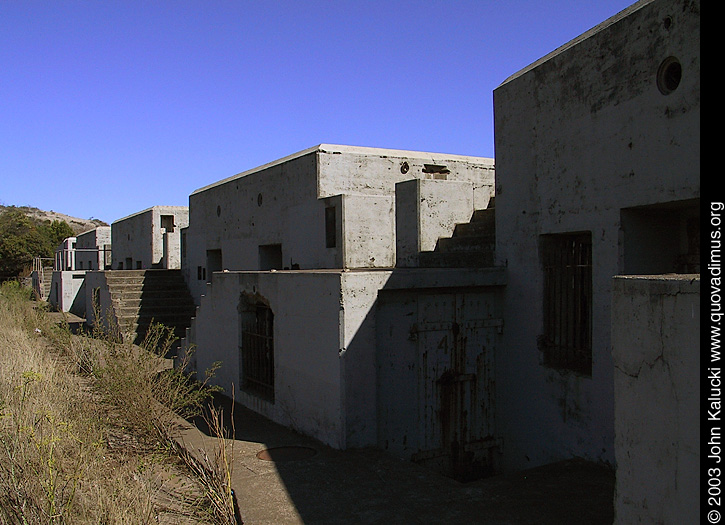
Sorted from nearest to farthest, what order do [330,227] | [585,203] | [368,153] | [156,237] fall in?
[585,203], [330,227], [368,153], [156,237]

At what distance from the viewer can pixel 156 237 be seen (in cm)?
2116

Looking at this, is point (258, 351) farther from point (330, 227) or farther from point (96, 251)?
point (96, 251)

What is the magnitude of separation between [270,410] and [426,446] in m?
2.39

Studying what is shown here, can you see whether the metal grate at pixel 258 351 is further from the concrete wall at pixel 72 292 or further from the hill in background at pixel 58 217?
the hill in background at pixel 58 217

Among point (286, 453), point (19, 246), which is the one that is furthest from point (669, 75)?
point (19, 246)

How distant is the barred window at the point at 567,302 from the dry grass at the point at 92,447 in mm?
4057

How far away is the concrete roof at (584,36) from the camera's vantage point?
5590 mm

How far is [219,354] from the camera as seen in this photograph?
9945 millimetres

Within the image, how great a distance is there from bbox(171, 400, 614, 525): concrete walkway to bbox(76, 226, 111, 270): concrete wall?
24620 millimetres

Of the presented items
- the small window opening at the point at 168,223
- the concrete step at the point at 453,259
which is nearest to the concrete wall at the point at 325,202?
the concrete step at the point at 453,259

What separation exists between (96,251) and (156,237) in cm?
994

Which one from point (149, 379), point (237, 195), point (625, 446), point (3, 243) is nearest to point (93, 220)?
point (3, 243)

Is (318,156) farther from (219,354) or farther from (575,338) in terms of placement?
(575,338)

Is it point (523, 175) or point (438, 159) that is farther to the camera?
point (438, 159)
